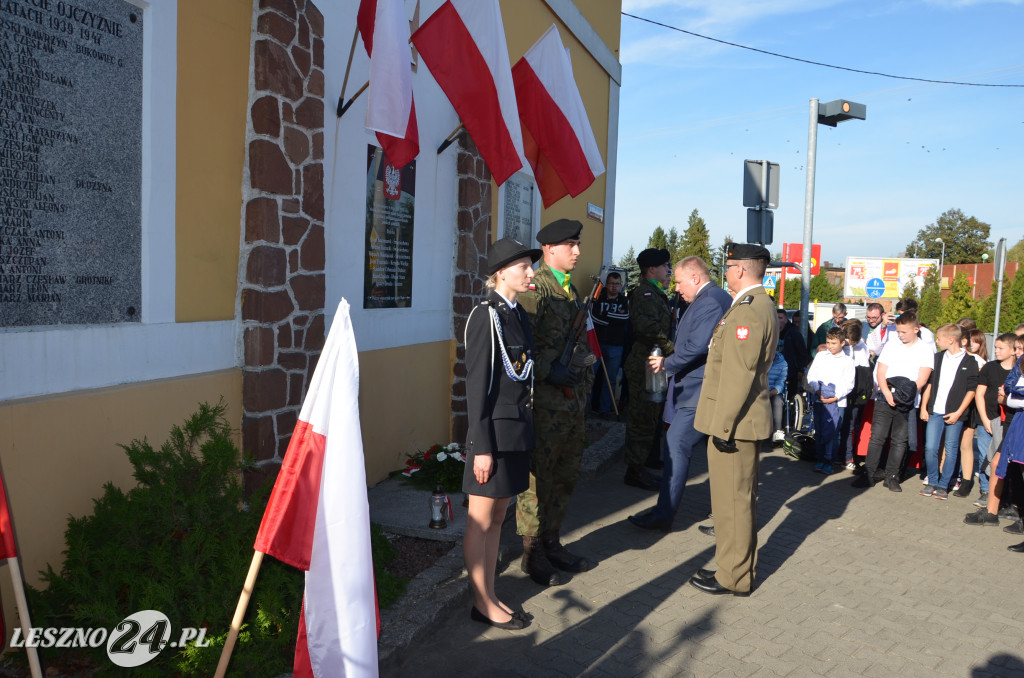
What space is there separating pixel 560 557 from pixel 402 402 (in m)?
2.41

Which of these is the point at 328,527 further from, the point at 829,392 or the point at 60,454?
the point at 829,392

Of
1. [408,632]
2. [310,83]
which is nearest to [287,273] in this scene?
[310,83]

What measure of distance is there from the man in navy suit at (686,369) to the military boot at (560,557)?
1117mm

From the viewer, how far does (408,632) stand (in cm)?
372

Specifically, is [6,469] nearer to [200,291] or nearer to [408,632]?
[200,291]

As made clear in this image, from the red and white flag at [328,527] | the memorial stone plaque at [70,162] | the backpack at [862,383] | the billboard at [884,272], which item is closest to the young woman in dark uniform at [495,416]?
the red and white flag at [328,527]

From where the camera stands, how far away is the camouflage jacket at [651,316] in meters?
7.29

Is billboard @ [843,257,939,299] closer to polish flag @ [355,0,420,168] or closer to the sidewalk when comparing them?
the sidewalk

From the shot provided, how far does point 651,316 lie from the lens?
Result: 7.28m

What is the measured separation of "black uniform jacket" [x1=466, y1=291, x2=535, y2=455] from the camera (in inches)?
146

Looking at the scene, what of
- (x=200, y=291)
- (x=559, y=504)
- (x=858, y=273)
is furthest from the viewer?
(x=858, y=273)

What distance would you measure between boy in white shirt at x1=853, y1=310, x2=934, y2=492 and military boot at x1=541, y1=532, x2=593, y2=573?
14.2 ft

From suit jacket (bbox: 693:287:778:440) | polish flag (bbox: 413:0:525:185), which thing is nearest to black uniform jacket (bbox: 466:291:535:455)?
suit jacket (bbox: 693:287:778:440)

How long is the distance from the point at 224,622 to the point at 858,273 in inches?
2438
